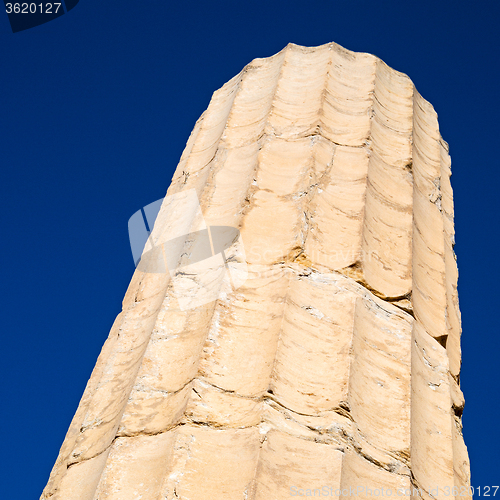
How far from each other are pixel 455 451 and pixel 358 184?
4.27ft

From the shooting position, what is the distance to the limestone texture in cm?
202

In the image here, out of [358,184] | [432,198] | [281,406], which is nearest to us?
[281,406]

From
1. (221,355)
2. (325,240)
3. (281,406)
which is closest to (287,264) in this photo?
(325,240)

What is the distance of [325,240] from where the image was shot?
9.20ft

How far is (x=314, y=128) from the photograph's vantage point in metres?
3.43

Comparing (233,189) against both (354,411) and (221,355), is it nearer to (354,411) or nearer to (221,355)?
(221,355)

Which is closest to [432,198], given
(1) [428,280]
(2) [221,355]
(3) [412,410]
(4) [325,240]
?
(1) [428,280]

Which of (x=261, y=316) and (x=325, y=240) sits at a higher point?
(x=325, y=240)

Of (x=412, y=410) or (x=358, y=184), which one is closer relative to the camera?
(x=412, y=410)

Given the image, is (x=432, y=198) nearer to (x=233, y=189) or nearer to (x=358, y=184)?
(x=358, y=184)

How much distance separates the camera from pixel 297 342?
2346mm

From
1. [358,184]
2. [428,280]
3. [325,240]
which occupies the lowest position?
[325,240]

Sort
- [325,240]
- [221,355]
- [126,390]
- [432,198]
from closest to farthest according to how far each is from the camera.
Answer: [221,355] < [126,390] < [325,240] < [432,198]

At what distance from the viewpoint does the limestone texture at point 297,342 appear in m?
2.02
